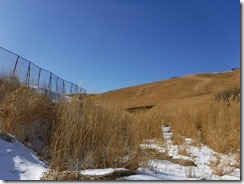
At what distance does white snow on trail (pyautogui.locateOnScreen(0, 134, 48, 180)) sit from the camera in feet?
8.95

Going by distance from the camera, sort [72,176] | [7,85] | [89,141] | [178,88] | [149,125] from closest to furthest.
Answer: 1. [72,176]
2. [89,141]
3. [7,85]
4. [149,125]
5. [178,88]

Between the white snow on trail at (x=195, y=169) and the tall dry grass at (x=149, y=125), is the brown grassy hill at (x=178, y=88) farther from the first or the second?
the white snow on trail at (x=195, y=169)

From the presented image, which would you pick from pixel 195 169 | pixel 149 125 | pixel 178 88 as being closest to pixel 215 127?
pixel 149 125

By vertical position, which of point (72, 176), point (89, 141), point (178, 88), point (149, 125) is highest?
point (178, 88)

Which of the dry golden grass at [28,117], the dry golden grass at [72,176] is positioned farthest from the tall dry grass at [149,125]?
the dry golden grass at [72,176]

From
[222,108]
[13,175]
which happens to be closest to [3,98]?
[13,175]

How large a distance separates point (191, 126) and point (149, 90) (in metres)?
25.6

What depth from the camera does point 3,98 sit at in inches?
167

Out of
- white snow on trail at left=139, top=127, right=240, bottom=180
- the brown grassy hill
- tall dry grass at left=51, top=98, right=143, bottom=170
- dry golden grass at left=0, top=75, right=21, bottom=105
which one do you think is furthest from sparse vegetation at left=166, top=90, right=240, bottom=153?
the brown grassy hill

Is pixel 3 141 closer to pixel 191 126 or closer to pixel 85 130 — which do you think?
pixel 85 130

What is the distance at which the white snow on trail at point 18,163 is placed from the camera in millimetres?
2727

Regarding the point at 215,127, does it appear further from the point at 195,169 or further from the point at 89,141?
the point at 89,141

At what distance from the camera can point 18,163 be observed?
2.94m

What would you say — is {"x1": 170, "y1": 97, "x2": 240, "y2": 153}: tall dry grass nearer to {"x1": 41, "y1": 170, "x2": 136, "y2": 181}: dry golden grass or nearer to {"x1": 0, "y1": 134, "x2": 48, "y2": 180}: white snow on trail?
{"x1": 41, "y1": 170, "x2": 136, "y2": 181}: dry golden grass
